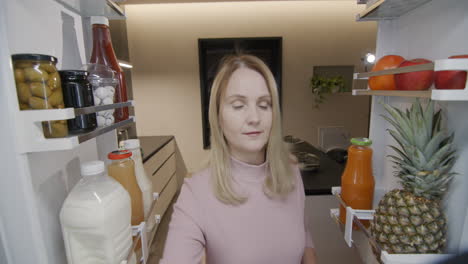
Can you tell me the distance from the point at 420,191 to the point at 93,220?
872mm

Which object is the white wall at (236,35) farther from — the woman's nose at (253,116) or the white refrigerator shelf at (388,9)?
the woman's nose at (253,116)

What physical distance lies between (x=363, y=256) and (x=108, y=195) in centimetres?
92

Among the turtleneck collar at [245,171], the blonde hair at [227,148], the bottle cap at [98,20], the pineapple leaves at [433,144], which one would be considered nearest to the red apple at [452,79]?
the pineapple leaves at [433,144]

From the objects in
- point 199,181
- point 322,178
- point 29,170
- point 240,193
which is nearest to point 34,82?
point 29,170

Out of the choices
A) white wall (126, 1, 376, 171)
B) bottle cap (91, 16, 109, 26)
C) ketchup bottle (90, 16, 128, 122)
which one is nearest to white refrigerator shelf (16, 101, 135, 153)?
ketchup bottle (90, 16, 128, 122)

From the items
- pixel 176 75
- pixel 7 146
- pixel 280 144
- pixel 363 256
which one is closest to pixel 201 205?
pixel 280 144

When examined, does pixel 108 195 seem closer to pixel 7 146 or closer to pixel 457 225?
pixel 7 146

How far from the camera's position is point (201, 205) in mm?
749

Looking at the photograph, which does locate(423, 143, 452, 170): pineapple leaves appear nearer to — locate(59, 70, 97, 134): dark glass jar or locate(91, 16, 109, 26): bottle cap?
locate(59, 70, 97, 134): dark glass jar

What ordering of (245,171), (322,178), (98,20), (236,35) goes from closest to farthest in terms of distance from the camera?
1. (98,20)
2. (245,171)
3. (322,178)
4. (236,35)

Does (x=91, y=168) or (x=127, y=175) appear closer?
(x=91, y=168)

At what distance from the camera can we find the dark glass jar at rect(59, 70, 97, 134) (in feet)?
1.62

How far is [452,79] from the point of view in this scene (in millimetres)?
536

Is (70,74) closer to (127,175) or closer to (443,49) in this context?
(127,175)
